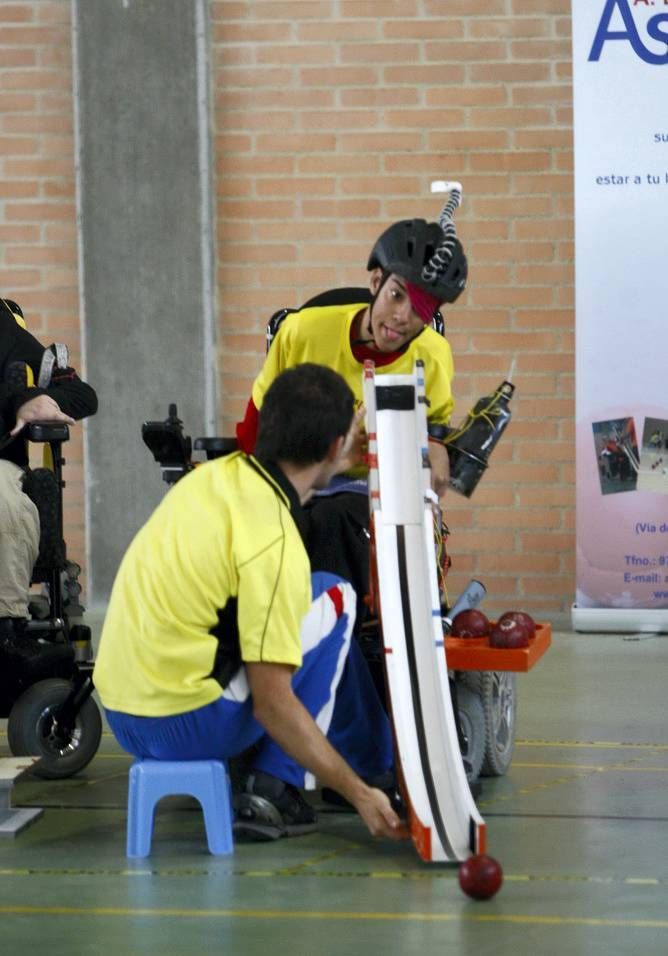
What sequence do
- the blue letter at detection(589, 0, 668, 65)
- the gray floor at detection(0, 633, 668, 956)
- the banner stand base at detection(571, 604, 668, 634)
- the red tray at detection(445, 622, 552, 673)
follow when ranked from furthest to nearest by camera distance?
the banner stand base at detection(571, 604, 668, 634), the blue letter at detection(589, 0, 668, 65), the red tray at detection(445, 622, 552, 673), the gray floor at detection(0, 633, 668, 956)

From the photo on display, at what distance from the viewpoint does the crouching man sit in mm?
3174

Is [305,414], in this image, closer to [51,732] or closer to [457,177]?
[51,732]

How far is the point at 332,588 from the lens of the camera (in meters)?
3.47

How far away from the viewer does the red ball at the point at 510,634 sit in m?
3.69

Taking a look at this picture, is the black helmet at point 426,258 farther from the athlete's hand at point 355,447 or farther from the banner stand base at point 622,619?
the banner stand base at point 622,619

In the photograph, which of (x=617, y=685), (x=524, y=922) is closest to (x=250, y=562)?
(x=524, y=922)

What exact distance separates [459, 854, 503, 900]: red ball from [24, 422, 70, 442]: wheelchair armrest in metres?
1.62

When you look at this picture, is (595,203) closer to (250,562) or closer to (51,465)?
(51,465)

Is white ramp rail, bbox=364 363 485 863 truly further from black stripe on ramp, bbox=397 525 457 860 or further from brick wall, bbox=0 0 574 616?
brick wall, bbox=0 0 574 616

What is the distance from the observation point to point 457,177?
692 cm

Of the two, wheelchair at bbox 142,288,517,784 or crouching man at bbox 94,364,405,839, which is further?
wheelchair at bbox 142,288,517,784

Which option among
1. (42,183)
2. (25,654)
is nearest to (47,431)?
(25,654)

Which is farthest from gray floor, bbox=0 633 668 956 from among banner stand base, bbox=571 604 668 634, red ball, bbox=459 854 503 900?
banner stand base, bbox=571 604 668 634

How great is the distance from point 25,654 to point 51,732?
0.67 feet
